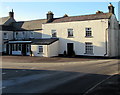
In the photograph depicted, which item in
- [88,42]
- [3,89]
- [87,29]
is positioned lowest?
[3,89]

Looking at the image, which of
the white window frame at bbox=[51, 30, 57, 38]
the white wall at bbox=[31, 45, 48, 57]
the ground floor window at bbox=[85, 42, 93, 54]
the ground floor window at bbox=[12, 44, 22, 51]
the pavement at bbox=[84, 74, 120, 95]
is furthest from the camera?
the ground floor window at bbox=[12, 44, 22, 51]

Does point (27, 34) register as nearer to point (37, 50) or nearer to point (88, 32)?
point (37, 50)

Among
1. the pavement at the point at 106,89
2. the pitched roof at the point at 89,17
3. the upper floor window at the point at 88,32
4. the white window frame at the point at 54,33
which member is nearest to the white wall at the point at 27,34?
the white window frame at the point at 54,33

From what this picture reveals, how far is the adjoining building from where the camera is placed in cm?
3122

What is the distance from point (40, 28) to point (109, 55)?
15678 millimetres

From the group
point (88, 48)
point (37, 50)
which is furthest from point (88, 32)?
point (37, 50)

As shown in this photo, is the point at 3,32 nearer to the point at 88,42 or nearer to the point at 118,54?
the point at 88,42

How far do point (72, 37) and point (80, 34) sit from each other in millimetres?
1679

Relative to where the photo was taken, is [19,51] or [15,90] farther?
[19,51]

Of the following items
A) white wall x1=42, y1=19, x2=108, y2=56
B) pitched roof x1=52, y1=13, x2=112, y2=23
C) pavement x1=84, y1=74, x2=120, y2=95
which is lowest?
pavement x1=84, y1=74, x2=120, y2=95

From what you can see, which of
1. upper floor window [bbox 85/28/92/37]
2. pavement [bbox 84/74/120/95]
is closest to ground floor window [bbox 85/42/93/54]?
upper floor window [bbox 85/28/92/37]

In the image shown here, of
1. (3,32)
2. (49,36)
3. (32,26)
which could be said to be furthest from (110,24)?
(3,32)

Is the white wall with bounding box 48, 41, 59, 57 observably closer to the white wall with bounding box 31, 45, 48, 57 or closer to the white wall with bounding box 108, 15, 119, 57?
the white wall with bounding box 31, 45, 48, 57

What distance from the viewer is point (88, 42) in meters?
32.4
